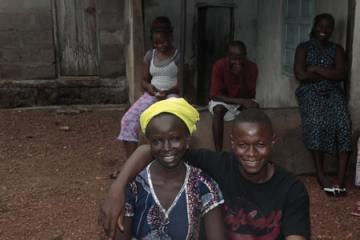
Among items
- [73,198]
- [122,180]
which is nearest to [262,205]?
[122,180]

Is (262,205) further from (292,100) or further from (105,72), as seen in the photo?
(105,72)

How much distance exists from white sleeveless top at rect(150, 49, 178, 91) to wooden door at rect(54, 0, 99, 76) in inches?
131

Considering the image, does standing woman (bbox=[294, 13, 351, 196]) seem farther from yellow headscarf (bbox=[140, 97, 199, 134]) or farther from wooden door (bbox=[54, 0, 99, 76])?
wooden door (bbox=[54, 0, 99, 76])

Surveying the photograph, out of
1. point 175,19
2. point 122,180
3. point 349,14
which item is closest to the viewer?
point 122,180

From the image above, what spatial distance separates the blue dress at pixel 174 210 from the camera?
2119 millimetres

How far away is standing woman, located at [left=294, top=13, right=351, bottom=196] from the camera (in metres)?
4.38

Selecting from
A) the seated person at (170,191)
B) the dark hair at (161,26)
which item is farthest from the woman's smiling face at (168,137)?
the dark hair at (161,26)

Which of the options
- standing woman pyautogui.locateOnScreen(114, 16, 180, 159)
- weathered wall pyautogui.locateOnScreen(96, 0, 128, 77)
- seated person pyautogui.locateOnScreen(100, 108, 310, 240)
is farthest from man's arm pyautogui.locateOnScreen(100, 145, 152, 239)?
weathered wall pyautogui.locateOnScreen(96, 0, 128, 77)

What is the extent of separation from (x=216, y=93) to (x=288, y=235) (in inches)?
105

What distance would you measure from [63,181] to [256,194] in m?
2.87

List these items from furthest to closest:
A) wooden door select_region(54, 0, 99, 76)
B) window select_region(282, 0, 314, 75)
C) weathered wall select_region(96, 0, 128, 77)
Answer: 1. wooden door select_region(54, 0, 99, 76)
2. weathered wall select_region(96, 0, 128, 77)
3. window select_region(282, 0, 314, 75)

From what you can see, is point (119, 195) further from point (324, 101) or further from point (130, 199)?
point (324, 101)

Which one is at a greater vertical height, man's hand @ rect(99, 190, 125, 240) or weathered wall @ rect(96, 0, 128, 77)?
weathered wall @ rect(96, 0, 128, 77)

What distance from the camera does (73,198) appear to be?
165 inches
